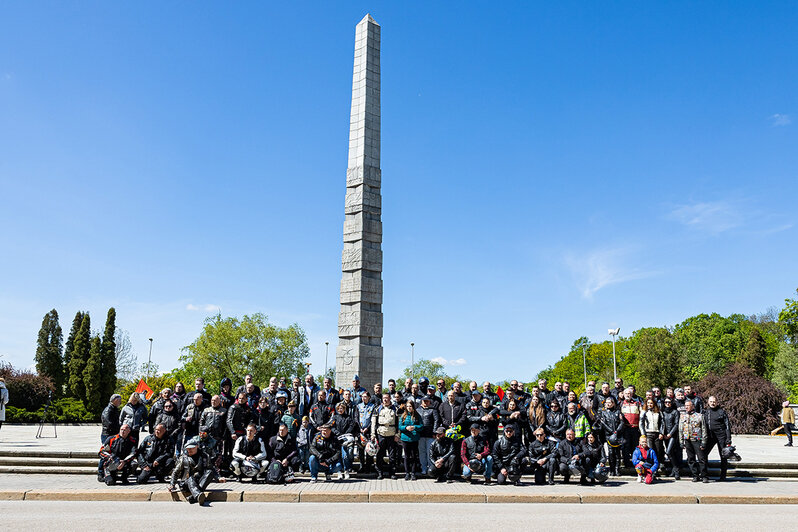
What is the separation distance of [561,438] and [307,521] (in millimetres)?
5829

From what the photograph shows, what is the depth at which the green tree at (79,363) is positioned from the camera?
39.5 metres

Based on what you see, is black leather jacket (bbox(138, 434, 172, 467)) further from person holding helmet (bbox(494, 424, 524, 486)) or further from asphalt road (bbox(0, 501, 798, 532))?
person holding helmet (bbox(494, 424, 524, 486))

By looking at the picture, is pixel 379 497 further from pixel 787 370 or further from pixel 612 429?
pixel 787 370

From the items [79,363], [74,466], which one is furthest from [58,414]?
[74,466]

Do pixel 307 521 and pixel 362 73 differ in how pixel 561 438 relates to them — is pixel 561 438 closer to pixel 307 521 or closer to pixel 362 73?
pixel 307 521

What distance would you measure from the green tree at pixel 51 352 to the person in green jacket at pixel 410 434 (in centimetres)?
3562

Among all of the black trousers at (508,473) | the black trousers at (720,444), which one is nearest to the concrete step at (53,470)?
the black trousers at (508,473)

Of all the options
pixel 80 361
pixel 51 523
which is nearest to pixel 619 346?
pixel 80 361

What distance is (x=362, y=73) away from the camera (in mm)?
18391

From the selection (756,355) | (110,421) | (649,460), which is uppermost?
(756,355)

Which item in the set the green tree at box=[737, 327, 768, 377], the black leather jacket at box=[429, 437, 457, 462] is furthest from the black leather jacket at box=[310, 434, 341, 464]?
the green tree at box=[737, 327, 768, 377]

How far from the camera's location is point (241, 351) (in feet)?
135

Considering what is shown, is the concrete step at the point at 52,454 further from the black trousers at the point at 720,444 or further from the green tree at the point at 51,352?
the green tree at the point at 51,352

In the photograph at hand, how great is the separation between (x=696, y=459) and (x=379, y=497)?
6739mm
